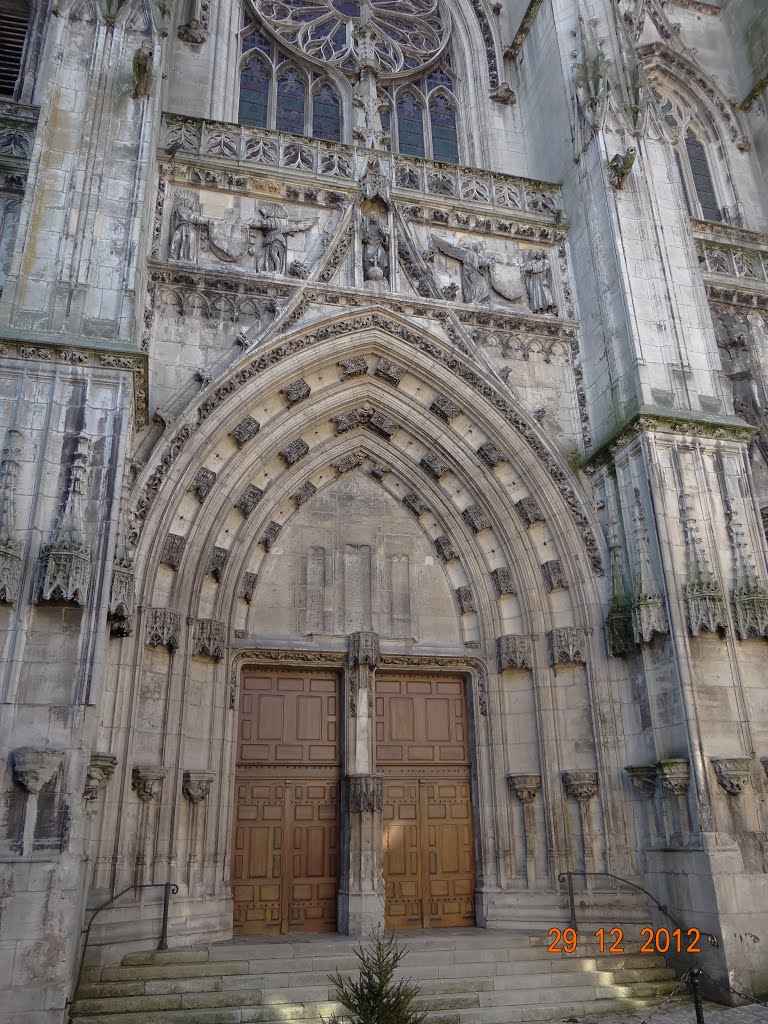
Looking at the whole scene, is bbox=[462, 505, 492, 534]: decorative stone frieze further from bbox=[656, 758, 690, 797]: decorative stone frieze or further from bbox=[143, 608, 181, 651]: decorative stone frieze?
bbox=[143, 608, 181, 651]: decorative stone frieze

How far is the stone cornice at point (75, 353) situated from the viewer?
8727 mm

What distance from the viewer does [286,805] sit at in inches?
409

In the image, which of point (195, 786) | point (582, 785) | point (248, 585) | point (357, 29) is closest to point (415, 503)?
point (248, 585)

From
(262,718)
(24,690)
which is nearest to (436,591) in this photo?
(262,718)

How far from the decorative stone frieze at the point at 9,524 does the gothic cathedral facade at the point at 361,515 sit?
4 cm

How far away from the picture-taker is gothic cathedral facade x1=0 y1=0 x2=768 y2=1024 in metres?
8.50

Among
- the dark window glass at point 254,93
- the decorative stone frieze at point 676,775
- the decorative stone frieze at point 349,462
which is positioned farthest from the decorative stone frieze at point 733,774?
the dark window glass at point 254,93

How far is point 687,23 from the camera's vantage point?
17938 mm

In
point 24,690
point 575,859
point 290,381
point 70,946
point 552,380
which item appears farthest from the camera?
point 552,380

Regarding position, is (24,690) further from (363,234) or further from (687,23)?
(687,23)

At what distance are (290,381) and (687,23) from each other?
13.3m

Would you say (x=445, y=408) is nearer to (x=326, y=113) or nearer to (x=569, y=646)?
(x=569, y=646)

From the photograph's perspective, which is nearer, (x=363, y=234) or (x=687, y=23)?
(x=363, y=234)

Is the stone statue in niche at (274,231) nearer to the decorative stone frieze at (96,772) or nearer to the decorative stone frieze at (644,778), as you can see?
the decorative stone frieze at (96,772)
